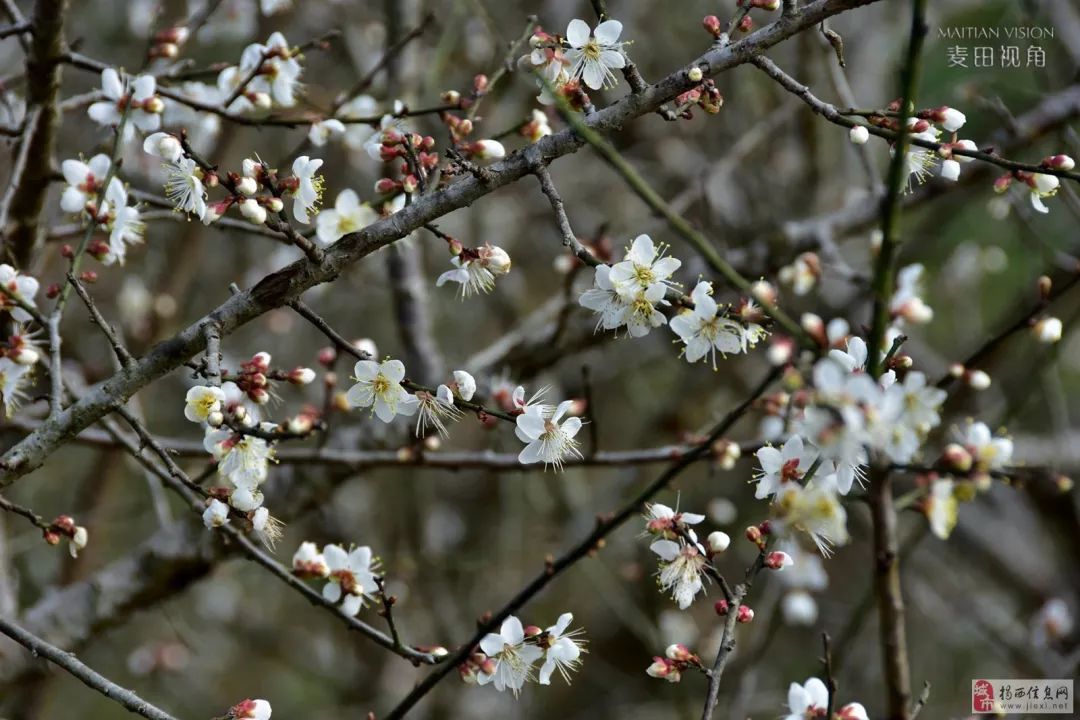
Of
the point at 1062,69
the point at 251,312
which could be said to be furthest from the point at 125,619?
the point at 1062,69

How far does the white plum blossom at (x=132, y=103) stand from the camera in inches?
76.9

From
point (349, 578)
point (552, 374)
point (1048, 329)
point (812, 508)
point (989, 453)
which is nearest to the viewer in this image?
point (812, 508)

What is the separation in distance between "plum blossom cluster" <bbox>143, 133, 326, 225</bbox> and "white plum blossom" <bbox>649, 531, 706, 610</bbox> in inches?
36.0

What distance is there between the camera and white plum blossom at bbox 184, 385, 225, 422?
5.04 feet

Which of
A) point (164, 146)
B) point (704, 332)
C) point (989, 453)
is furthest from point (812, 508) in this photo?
point (164, 146)

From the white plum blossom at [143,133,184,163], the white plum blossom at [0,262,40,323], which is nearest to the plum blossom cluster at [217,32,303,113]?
the white plum blossom at [143,133,184,163]

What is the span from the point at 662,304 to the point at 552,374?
2.84m

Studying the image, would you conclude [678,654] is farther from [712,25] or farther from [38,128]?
[38,128]

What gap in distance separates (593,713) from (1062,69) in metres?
4.45

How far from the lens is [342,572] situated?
1980mm

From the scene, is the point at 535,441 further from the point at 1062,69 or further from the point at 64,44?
the point at 1062,69

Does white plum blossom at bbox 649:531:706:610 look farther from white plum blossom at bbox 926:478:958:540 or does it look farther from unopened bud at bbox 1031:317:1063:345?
unopened bud at bbox 1031:317:1063:345

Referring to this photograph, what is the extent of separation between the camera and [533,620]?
6148 mm

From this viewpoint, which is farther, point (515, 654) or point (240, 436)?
point (515, 654)
